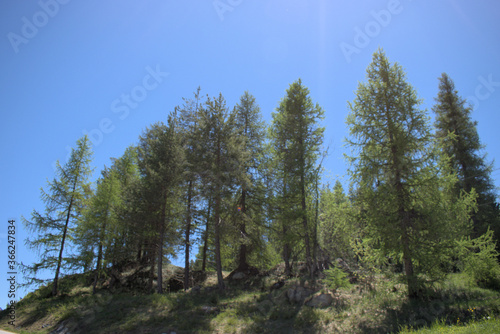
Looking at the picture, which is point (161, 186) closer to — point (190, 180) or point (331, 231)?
point (190, 180)

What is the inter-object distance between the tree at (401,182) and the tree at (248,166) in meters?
6.70

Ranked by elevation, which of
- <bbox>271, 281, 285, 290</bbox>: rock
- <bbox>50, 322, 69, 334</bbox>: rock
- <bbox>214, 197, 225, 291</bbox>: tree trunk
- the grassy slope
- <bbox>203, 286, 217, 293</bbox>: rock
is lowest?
<bbox>50, 322, 69, 334</bbox>: rock

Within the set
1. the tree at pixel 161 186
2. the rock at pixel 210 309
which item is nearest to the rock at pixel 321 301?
the rock at pixel 210 309

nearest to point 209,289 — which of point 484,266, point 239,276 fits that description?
point 239,276

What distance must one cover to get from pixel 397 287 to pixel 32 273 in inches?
Answer: 920

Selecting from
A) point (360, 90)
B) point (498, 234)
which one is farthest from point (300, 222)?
point (498, 234)

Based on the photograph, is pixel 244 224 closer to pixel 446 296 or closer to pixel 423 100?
pixel 446 296

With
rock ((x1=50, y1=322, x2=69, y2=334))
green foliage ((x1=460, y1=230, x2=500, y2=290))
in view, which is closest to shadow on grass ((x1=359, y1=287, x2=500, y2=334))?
green foliage ((x1=460, y1=230, x2=500, y2=290))

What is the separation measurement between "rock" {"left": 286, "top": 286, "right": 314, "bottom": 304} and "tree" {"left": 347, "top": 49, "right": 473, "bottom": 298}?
3758mm

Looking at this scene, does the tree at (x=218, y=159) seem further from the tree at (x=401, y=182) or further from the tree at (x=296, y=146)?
the tree at (x=401, y=182)

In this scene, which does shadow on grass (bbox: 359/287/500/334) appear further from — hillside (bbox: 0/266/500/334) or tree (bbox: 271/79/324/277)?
tree (bbox: 271/79/324/277)

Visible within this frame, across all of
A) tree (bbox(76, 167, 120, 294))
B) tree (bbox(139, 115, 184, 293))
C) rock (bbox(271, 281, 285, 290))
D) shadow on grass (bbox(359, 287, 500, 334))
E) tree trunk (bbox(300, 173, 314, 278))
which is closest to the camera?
shadow on grass (bbox(359, 287, 500, 334))

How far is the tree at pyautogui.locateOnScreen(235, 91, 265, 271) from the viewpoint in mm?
15845

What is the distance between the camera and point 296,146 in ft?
55.5
